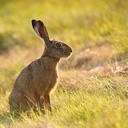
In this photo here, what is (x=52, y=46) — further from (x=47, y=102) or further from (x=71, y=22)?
(x=71, y=22)

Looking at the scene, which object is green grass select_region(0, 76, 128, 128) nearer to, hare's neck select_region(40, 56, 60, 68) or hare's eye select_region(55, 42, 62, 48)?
hare's neck select_region(40, 56, 60, 68)

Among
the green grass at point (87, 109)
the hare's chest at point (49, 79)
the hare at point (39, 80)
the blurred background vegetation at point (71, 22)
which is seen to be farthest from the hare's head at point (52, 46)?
the blurred background vegetation at point (71, 22)

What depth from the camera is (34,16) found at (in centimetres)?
1728

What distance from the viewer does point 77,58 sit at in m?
11.5

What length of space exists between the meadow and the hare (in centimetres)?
18

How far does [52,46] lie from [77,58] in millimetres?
3250

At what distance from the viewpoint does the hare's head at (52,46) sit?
27.1 feet

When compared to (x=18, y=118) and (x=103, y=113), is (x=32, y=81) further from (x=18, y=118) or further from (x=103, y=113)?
(x=103, y=113)

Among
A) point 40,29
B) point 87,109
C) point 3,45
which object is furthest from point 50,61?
point 3,45

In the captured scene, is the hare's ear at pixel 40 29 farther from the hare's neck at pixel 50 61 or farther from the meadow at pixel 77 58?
the meadow at pixel 77 58

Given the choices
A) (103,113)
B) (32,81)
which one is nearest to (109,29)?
(32,81)

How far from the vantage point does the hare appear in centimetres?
806

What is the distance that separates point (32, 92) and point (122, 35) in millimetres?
2546

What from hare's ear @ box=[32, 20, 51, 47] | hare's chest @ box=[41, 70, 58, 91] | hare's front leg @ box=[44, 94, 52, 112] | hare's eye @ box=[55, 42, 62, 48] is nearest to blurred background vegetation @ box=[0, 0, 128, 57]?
hare's eye @ box=[55, 42, 62, 48]
